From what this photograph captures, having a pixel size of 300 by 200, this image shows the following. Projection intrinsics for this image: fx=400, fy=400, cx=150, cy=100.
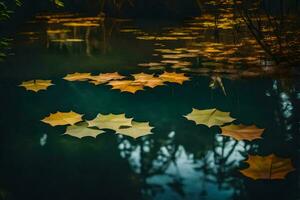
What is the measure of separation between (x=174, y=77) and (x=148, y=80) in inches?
9.9

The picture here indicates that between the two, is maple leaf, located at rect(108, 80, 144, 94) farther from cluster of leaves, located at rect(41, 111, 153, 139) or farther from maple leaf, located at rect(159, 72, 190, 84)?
cluster of leaves, located at rect(41, 111, 153, 139)

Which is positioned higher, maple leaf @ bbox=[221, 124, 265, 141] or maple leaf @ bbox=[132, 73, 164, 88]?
maple leaf @ bbox=[132, 73, 164, 88]

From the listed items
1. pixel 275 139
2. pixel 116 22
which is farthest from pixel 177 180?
pixel 116 22

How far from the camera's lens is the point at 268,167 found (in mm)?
1983

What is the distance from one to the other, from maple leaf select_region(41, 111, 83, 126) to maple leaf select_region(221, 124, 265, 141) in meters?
0.98

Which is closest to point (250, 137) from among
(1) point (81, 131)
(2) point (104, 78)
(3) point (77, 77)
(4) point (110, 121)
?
(4) point (110, 121)

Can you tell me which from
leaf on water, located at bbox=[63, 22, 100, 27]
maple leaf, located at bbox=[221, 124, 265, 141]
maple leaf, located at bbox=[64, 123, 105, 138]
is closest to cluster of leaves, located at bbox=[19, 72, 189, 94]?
maple leaf, located at bbox=[64, 123, 105, 138]

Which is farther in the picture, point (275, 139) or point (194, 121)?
point (194, 121)

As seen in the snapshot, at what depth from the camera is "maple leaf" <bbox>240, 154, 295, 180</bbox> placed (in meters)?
1.90

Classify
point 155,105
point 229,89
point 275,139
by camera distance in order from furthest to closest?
point 229,89
point 155,105
point 275,139

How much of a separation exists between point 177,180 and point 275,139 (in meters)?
0.78

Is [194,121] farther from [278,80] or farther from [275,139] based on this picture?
[278,80]

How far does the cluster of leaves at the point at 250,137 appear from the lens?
193 centimetres

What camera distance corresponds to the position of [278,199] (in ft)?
5.69
